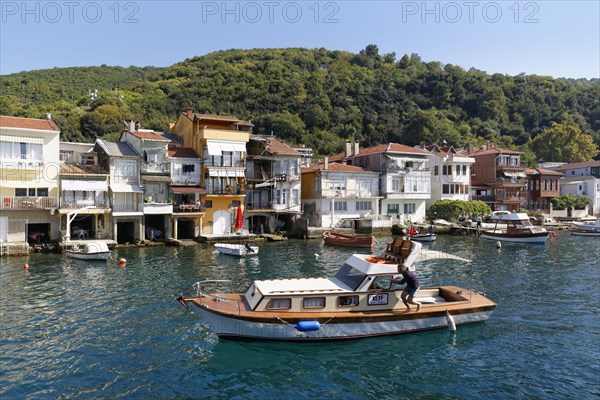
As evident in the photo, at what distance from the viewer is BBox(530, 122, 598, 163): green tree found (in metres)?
111

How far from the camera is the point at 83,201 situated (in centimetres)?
4684

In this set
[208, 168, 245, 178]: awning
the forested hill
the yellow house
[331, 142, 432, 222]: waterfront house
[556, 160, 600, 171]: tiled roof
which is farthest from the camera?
the forested hill

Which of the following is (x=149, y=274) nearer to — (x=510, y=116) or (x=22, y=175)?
(x=22, y=175)

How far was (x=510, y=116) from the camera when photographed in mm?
134500

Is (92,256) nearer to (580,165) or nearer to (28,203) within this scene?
(28,203)

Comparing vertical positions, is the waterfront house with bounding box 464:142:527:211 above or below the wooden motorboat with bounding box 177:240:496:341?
above

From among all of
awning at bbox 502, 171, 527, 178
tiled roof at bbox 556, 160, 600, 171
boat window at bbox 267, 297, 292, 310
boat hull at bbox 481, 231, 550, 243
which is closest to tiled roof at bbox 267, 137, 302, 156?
boat hull at bbox 481, 231, 550, 243

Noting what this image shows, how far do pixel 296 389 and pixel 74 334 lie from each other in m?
10.9

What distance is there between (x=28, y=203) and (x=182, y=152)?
17872 mm

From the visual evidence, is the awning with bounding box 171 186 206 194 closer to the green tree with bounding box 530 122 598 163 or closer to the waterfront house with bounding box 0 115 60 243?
the waterfront house with bounding box 0 115 60 243

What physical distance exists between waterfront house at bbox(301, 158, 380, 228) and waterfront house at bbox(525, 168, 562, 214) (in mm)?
35410

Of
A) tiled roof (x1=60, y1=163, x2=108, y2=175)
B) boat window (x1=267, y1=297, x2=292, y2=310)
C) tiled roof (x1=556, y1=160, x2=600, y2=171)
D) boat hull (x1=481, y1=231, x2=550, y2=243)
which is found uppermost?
tiled roof (x1=556, y1=160, x2=600, y2=171)

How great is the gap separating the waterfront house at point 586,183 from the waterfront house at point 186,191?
77125 mm

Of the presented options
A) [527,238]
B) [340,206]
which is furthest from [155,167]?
[527,238]
